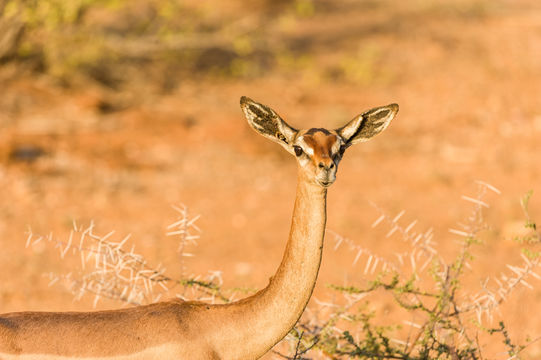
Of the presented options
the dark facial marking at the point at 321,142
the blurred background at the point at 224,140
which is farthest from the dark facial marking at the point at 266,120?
the blurred background at the point at 224,140

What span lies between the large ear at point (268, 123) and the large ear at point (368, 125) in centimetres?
26

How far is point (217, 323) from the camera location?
138 inches

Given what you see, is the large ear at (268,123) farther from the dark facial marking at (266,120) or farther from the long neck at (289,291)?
the long neck at (289,291)

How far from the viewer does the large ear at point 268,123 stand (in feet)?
11.7

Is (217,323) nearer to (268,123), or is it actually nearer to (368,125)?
(268,123)

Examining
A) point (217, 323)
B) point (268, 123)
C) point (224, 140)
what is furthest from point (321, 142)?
point (224, 140)

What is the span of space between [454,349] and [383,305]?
367 centimetres

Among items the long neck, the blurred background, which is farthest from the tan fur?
the blurred background

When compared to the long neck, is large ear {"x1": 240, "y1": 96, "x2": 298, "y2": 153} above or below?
above

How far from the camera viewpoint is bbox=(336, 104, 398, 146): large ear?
357cm

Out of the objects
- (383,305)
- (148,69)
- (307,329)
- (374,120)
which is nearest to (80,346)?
(307,329)

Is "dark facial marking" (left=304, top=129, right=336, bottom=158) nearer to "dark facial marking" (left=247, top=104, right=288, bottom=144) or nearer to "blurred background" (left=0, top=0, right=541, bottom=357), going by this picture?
"dark facial marking" (left=247, top=104, right=288, bottom=144)

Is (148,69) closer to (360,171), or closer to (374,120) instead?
(360,171)

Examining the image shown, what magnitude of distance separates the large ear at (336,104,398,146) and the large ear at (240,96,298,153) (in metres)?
0.26
